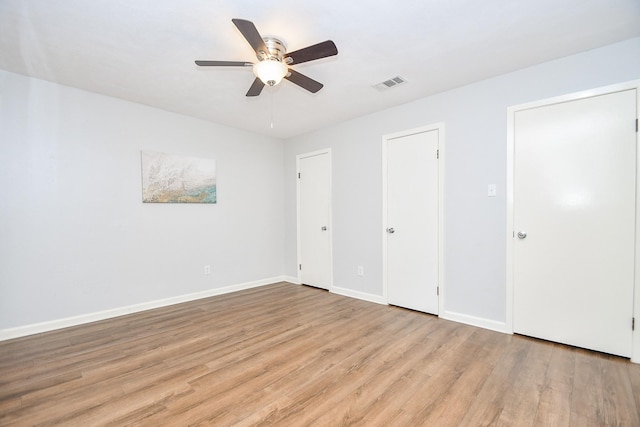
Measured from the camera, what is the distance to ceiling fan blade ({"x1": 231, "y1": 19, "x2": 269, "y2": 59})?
5.22ft

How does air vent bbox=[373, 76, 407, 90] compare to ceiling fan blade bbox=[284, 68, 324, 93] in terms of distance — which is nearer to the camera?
ceiling fan blade bbox=[284, 68, 324, 93]

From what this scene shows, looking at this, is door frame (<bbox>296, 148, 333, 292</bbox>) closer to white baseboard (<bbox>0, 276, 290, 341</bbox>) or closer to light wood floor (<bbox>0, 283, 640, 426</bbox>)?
white baseboard (<bbox>0, 276, 290, 341</bbox>)

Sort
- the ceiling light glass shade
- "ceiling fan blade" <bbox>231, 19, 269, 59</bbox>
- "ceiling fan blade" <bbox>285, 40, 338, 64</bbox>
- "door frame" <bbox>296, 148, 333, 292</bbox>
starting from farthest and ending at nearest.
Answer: "door frame" <bbox>296, 148, 333, 292</bbox> → the ceiling light glass shade → "ceiling fan blade" <bbox>285, 40, 338, 64</bbox> → "ceiling fan blade" <bbox>231, 19, 269, 59</bbox>

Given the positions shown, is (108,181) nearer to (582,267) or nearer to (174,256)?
(174,256)

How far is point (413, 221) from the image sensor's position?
11.1 ft

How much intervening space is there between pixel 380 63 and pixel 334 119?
1514mm

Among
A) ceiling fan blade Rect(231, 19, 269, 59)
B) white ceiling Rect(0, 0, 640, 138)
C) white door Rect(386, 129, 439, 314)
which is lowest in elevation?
white door Rect(386, 129, 439, 314)

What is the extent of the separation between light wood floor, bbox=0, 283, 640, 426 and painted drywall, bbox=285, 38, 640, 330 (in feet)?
1.49

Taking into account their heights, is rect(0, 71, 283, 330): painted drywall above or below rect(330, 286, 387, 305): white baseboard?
above

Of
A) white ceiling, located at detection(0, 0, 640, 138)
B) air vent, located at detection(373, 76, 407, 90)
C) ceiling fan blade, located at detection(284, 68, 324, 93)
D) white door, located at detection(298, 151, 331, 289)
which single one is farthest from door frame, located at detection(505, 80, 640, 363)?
white door, located at detection(298, 151, 331, 289)

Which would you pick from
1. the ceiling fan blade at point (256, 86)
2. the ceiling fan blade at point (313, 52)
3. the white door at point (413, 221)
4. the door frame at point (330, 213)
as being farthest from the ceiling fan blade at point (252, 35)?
the door frame at point (330, 213)

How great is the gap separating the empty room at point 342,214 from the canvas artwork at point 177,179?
3 cm

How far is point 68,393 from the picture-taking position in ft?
6.11

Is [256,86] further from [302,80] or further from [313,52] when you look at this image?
[313,52]
